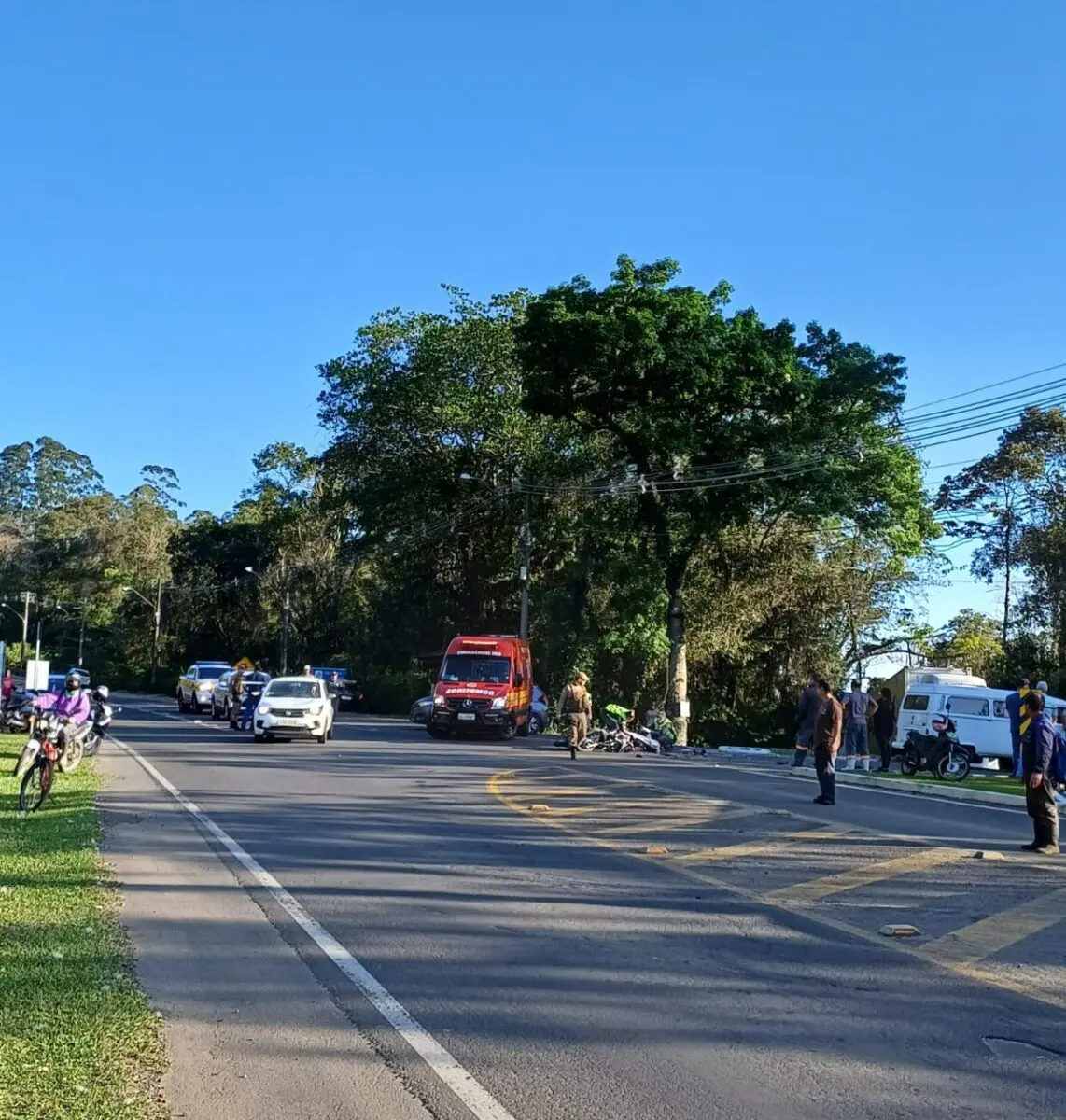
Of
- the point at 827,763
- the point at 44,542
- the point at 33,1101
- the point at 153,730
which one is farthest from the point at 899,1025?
the point at 44,542

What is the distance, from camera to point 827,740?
1653 cm

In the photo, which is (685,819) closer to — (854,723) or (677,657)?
(854,723)

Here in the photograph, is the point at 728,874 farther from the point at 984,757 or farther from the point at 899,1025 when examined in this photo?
the point at 984,757

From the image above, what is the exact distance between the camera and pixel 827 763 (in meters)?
16.6

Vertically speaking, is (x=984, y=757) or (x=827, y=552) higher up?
(x=827, y=552)

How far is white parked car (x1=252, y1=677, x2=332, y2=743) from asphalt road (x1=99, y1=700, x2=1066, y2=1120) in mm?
12522

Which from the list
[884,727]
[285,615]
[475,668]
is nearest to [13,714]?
[475,668]

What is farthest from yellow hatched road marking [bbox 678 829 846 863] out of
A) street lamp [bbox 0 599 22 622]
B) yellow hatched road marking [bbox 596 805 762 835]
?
street lamp [bbox 0 599 22 622]

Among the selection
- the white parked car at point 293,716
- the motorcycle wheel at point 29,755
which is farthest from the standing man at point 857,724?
the motorcycle wheel at point 29,755

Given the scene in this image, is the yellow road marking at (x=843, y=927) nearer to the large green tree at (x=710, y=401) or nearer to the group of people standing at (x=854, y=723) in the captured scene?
the group of people standing at (x=854, y=723)

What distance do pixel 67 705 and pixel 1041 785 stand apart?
1179 cm

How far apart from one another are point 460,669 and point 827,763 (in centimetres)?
1747

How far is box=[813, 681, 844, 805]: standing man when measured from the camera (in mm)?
16344

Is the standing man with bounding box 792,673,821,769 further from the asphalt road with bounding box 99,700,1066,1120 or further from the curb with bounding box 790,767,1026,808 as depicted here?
the asphalt road with bounding box 99,700,1066,1120
